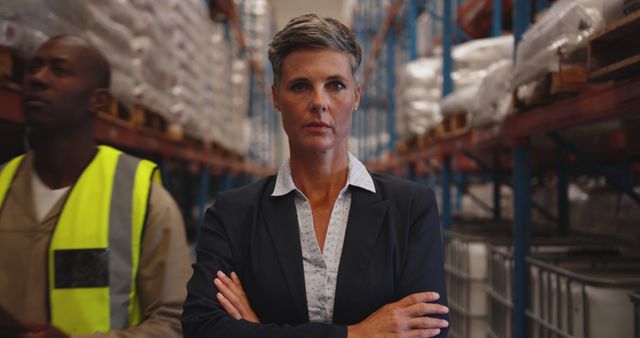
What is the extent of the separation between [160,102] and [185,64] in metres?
1.28

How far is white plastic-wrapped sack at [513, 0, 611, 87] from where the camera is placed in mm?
2746

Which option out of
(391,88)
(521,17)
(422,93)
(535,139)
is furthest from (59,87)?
(391,88)

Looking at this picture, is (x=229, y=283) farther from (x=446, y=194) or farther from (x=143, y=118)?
(x=446, y=194)

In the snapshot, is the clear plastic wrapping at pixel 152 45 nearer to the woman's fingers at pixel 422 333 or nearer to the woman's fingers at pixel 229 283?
the woman's fingers at pixel 229 283

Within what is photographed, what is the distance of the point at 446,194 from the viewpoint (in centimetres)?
630

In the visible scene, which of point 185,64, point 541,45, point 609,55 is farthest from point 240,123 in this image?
point 609,55

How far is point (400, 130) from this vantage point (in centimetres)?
→ 857

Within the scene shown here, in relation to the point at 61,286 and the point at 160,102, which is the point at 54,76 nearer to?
the point at 61,286

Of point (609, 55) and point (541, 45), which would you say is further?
point (541, 45)

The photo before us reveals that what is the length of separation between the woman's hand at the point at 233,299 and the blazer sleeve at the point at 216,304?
24 mm

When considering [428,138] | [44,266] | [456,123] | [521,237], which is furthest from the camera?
[428,138]

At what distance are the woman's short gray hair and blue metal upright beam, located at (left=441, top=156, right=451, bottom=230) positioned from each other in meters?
4.45

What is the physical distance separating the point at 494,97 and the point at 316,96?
2.85m

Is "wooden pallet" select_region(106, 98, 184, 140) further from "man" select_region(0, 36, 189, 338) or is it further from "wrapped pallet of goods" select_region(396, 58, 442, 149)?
"wrapped pallet of goods" select_region(396, 58, 442, 149)
